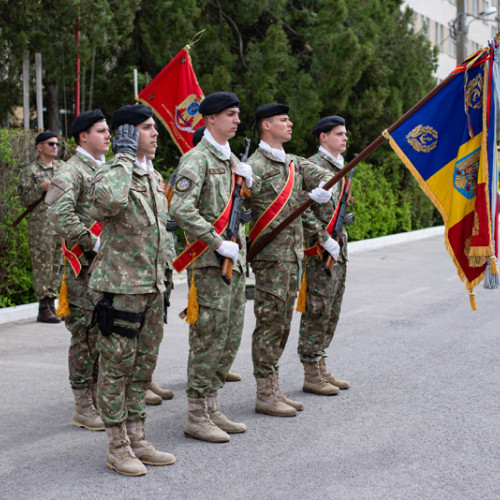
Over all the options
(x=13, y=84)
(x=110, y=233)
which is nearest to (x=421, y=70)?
(x=13, y=84)

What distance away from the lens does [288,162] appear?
628 centimetres

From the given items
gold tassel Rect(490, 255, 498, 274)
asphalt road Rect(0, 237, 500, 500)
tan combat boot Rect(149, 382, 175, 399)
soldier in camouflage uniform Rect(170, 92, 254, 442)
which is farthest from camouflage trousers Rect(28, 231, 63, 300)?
gold tassel Rect(490, 255, 498, 274)

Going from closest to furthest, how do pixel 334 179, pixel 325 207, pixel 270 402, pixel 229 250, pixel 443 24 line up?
1. pixel 229 250
2. pixel 270 402
3. pixel 334 179
4. pixel 325 207
5. pixel 443 24

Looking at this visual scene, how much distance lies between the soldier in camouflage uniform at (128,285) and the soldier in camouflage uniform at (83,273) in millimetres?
822

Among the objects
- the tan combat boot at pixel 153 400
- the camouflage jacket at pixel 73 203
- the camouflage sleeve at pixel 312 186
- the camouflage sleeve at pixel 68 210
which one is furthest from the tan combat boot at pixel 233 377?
the camouflage sleeve at pixel 68 210

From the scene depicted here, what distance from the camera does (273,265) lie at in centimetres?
610

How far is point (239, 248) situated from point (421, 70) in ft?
55.2

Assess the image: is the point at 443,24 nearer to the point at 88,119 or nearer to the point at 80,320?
the point at 88,119

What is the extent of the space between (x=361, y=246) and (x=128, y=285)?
1414 centimetres

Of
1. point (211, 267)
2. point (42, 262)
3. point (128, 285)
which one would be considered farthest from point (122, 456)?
point (42, 262)

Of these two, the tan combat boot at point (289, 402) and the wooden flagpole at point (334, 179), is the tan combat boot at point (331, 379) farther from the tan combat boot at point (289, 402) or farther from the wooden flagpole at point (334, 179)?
the wooden flagpole at point (334, 179)

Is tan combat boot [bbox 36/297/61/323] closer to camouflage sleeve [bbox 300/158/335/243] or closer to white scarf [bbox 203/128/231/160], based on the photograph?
camouflage sleeve [bbox 300/158/335/243]

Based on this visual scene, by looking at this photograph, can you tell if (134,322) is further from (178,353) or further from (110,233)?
(178,353)

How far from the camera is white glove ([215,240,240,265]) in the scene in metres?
5.27
